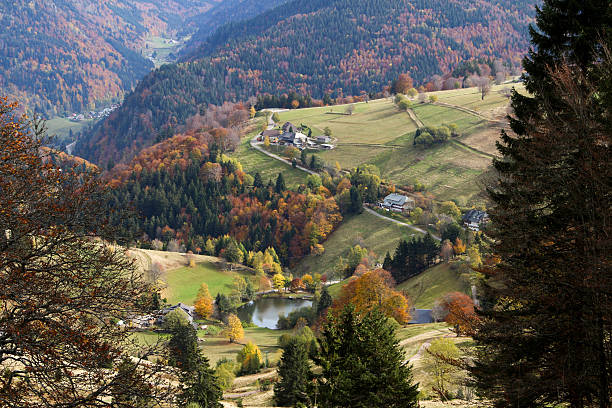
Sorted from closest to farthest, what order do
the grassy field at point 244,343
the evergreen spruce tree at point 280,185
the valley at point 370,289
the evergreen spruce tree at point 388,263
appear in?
the valley at point 370,289, the grassy field at point 244,343, the evergreen spruce tree at point 388,263, the evergreen spruce tree at point 280,185

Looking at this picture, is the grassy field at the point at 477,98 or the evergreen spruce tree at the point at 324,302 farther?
the grassy field at the point at 477,98

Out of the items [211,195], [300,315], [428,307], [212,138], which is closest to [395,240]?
[300,315]

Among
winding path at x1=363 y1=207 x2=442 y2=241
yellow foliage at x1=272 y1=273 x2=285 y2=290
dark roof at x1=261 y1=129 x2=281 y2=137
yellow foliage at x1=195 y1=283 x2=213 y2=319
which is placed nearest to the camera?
yellow foliage at x1=195 y1=283 x2=213 y2=319

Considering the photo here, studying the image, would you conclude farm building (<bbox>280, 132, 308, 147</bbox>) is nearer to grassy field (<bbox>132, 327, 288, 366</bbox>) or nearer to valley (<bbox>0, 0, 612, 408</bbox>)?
valley (<bbox>0, 0, 612, 408</bbox>)

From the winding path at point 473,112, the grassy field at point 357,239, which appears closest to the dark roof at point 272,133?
the winding path at point 473,112

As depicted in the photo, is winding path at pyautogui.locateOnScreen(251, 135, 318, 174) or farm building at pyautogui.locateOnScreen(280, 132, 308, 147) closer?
winding path at pyautogui.locateOnScreen(251, 135, 318, 174)

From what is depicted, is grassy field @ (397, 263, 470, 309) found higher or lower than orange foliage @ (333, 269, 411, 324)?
lower

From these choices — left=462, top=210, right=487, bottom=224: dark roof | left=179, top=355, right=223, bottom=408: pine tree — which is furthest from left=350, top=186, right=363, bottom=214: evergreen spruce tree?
left=179, top=355, right=223, bottom=408: pine tree

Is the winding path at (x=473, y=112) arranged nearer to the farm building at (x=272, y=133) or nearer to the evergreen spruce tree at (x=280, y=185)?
the farm building at (x=272, y=133)
